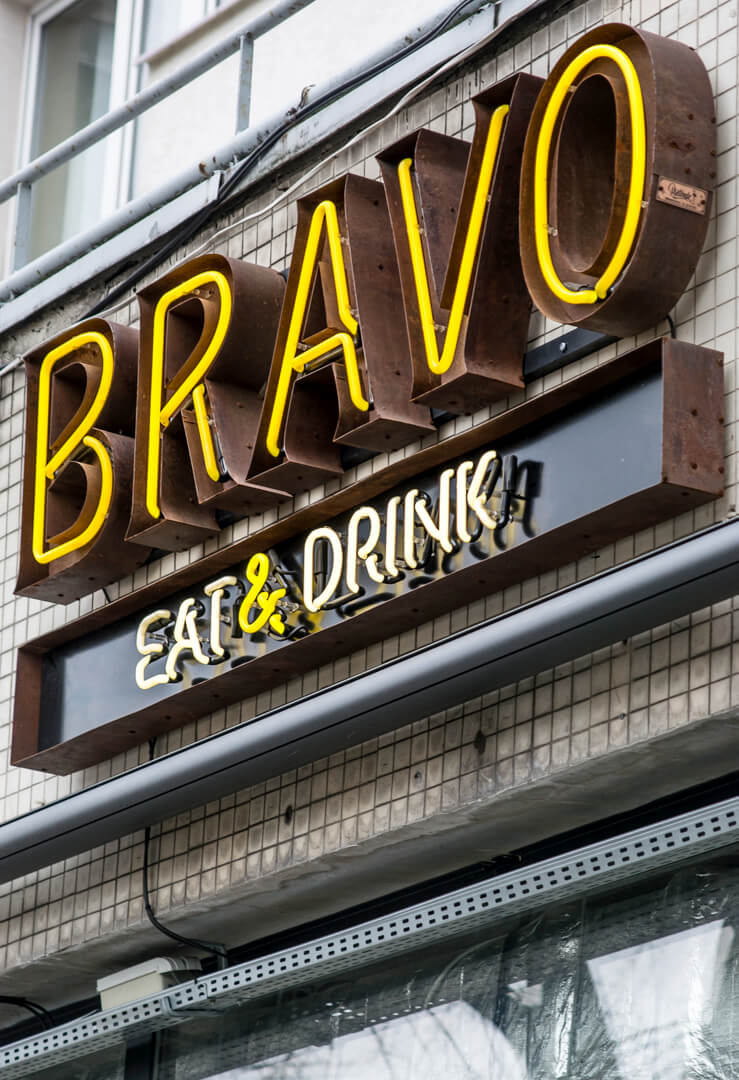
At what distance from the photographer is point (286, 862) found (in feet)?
19.8

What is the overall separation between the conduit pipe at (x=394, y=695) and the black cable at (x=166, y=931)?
0.55 ft

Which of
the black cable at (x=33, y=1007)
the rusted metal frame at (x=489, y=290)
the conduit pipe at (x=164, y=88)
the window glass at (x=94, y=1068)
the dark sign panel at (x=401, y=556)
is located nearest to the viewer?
the dark sign panel at (x=401, y=556)

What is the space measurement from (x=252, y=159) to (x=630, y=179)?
2.02m

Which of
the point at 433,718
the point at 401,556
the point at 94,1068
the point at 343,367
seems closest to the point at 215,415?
the point at 343,367

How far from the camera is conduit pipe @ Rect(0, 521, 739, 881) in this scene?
485 centimetres

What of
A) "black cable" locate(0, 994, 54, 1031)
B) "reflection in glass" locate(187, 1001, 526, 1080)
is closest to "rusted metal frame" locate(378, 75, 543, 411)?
"reflection in glass" locate(187, 1001, 526, 1080)

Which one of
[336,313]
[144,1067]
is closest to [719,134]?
[336,313]

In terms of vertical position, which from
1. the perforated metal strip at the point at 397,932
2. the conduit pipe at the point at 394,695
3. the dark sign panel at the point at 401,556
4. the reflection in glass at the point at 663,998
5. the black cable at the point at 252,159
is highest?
the black cable at the point at 252,159

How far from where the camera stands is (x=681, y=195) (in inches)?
204

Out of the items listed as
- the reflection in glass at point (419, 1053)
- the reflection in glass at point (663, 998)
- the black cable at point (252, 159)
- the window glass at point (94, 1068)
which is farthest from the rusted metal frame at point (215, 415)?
the reflection in glass at point (663, 998)

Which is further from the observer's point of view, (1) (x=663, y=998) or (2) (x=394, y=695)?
(2) (x=394, y=695)

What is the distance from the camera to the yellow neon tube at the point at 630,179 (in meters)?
5.14

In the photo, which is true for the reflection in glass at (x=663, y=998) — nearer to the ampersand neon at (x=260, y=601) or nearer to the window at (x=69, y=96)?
the ampersand neon at (x=260, y=601)

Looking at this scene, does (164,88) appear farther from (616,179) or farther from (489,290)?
(616,179)
